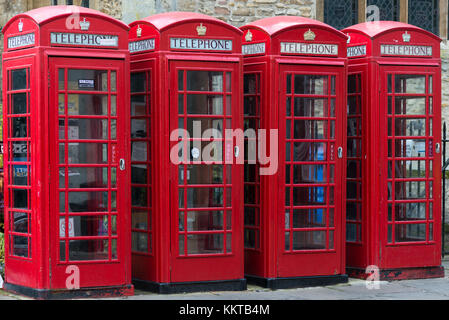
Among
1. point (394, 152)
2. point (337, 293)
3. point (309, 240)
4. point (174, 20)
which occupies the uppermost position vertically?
point (174, 20)

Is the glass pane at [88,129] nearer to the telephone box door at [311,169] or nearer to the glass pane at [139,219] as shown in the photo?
the glass pane at [139,219]

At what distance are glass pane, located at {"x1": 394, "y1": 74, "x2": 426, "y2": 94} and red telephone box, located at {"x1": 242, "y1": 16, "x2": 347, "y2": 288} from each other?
780mm

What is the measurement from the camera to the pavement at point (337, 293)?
25.4ft

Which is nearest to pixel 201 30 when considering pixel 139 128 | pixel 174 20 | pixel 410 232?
pixel 174 20

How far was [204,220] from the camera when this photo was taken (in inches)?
316

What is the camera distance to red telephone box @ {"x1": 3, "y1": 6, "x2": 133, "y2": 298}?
24.0 feet

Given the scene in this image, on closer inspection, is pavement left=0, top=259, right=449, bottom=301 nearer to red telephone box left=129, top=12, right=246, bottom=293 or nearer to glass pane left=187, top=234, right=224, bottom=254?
red telephone box left=129, top=12, right=246, bottom=293

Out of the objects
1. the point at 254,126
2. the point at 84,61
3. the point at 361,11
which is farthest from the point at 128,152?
the point at 361,11

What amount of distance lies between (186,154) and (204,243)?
88 centimetres

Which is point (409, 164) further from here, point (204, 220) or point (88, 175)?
point (88, 175)

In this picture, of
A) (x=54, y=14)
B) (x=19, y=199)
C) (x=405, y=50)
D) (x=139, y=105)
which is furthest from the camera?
(x=405, y=50)

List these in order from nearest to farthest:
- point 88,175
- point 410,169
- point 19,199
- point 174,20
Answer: point 88,175
point 19,199
point 174,20
point 410,169

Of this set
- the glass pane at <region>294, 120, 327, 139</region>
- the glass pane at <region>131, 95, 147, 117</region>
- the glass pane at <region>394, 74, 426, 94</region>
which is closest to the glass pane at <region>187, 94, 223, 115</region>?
the glass pane at <region>131, 95, 147, 117</region>

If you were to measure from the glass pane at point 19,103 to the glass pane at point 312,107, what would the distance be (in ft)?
8.81
